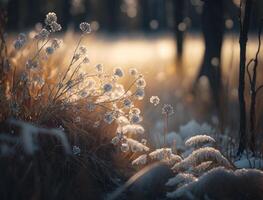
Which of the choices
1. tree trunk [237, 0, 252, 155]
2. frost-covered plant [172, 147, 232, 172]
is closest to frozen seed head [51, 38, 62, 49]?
frost-covered plant [172, 147, 232, 172]

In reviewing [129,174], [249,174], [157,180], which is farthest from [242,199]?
[129,174]

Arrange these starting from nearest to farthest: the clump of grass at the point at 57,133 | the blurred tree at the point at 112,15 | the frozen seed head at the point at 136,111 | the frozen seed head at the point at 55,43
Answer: the clump of grass at the point at 57,133 → the frozen seed head at the point at 55,43 → the frozen seed head at the point at 136,111 → the blurred tree at the point at 112,15

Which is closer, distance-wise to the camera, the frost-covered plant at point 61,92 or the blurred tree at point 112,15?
the frost-covered plant at point 61,92

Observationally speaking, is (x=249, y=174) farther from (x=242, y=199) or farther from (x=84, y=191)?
(x=84, y=191)

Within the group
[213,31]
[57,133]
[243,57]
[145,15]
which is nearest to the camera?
[57,133]

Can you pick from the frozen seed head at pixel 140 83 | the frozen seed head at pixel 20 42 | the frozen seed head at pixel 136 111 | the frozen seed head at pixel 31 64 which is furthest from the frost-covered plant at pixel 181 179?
the frozen seed head at pixel 20 42

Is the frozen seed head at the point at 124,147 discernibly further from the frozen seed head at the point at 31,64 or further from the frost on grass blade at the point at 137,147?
the frozen seed head at the point at 31,64

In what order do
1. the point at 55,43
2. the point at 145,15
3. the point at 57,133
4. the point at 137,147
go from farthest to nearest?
the point at 145,15 → the point at 137,147 → the point at 55,43 → the point at 57,133

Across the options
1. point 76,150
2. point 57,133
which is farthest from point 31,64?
point 76,150

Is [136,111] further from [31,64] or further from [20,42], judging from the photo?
[20,42]

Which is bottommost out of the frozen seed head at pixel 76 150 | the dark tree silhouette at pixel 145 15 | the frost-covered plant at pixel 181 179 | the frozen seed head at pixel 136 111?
the dark tree silhouette at pixel 145 15

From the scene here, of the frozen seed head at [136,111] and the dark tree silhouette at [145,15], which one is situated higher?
the frozen seed head at [136,111]
